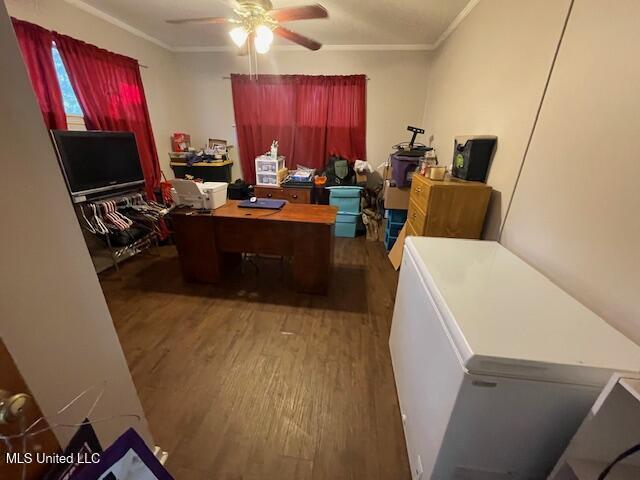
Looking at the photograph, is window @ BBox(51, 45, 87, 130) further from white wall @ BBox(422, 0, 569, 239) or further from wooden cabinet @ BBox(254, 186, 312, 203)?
white wall @ BBox(422, 0, 569, 239)

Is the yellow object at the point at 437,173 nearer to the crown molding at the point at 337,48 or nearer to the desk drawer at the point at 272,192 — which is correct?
the desk drawer at the point at 272,192

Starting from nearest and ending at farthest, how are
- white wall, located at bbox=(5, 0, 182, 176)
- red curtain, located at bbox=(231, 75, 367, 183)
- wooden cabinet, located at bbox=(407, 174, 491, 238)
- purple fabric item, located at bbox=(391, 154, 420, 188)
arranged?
wooden cabinet, located at bbox=(407, 174, 491, 238) < white wall, located at bbox=(5, 0, 182, 176) < purple fabric item, located at bbox=(391, 154, 420, 188) < red curtain, located at bbox=(231, 75, 367, 183)

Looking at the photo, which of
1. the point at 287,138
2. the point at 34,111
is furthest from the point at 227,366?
the point at 287,138

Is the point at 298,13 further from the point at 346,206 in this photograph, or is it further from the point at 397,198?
the point at 346,206

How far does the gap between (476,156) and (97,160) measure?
11.1ft

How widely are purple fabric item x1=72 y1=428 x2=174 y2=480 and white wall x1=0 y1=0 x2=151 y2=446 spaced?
0.51 ft

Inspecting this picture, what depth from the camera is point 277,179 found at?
3.62 meters

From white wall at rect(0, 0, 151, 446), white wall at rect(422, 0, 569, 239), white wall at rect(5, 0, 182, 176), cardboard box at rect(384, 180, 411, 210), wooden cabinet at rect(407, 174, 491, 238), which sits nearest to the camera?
white wall at rect(0, 0, 151, 446)

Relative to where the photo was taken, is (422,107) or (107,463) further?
(422,107)

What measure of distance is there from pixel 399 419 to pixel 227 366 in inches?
43.2

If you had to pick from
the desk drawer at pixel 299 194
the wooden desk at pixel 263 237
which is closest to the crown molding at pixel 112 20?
the wooden desk at pixel 263 237

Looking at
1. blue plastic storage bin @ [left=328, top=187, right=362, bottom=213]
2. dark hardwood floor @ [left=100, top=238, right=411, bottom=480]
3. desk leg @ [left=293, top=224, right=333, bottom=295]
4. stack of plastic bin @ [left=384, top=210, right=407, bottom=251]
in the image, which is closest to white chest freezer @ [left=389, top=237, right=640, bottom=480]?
dark hardwood floor @ [left=100, top=238, right=411, bottom=480]

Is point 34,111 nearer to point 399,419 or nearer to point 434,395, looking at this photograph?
point 434,395

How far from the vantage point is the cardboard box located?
9.89 ft
